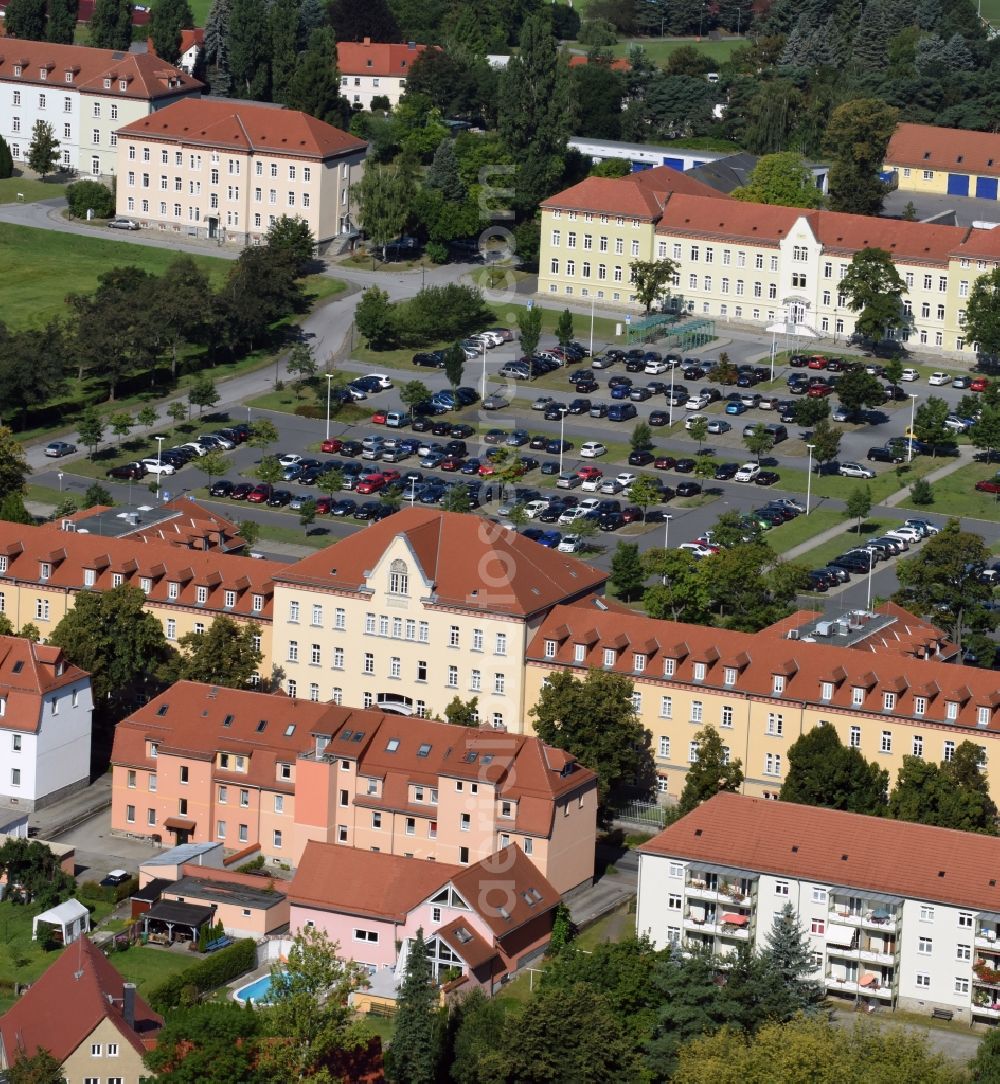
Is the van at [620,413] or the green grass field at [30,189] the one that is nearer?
the van at [620,413]

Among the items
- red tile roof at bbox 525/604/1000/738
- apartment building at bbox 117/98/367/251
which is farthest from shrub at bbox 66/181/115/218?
red tile roof at bbox 525/604/1000/738

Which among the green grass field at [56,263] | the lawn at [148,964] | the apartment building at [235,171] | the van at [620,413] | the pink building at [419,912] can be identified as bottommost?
the lawn at [148,964]

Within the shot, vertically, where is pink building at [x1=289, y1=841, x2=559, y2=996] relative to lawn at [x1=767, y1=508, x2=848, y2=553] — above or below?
below

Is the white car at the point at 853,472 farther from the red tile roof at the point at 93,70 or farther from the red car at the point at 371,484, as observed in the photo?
the red tile roof at the point at 93,70

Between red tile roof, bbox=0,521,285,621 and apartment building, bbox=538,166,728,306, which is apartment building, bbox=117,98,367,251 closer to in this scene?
apartment building, bbox=538,166,728,306

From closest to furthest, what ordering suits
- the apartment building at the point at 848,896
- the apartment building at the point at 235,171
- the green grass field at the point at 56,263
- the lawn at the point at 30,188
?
the apartment building at the point at 848,896 → the green grass field at the point at 56,263 → the apartment building at the point at 235,171 → the lawn at the point at 30,188

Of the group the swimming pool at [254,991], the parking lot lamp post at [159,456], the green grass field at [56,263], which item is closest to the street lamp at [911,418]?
the parking lot lamp post at [159,456]

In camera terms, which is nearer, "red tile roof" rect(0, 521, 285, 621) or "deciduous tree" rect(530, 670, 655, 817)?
"deciduous tree" rect(530, 670, 655, 817)
